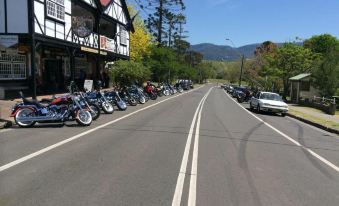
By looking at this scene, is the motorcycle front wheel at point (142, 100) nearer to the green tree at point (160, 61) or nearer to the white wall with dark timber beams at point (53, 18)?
the white wall with dark timber beams at point (53, 18)

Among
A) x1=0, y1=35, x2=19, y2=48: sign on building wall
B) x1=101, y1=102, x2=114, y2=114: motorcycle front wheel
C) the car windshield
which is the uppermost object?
x1=0, y1=35, x2=19, y2=48: sign on building wall

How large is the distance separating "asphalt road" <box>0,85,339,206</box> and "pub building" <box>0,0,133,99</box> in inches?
433

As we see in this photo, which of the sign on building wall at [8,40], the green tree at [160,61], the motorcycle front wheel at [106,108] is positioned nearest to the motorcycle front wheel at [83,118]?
the motorcycle front wheel at [106,108]

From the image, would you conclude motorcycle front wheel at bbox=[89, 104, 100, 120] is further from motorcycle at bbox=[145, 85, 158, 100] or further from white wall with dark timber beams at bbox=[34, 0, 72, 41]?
motorcycle at bbox=[145, 85, 158, 100]

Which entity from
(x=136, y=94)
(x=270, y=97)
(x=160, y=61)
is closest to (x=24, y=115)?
(x=136, y=94)

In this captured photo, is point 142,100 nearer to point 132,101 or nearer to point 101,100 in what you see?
point 132,101

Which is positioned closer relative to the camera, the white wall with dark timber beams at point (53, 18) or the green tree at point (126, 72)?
the white wall with dark timber beams at point (53, 18)

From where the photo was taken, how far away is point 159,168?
28.9 ft

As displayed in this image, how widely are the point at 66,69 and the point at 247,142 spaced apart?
2447cm

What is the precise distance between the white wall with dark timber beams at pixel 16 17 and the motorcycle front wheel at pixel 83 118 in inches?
408

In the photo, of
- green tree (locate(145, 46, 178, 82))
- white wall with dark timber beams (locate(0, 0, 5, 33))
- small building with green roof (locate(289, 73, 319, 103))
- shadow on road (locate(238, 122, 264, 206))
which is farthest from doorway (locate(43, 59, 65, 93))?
green tree (locate(145, 46, 178, 82))

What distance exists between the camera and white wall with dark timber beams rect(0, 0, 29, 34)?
77.9 ft

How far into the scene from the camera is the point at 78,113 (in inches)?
599

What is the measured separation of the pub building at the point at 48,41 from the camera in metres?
23.8
